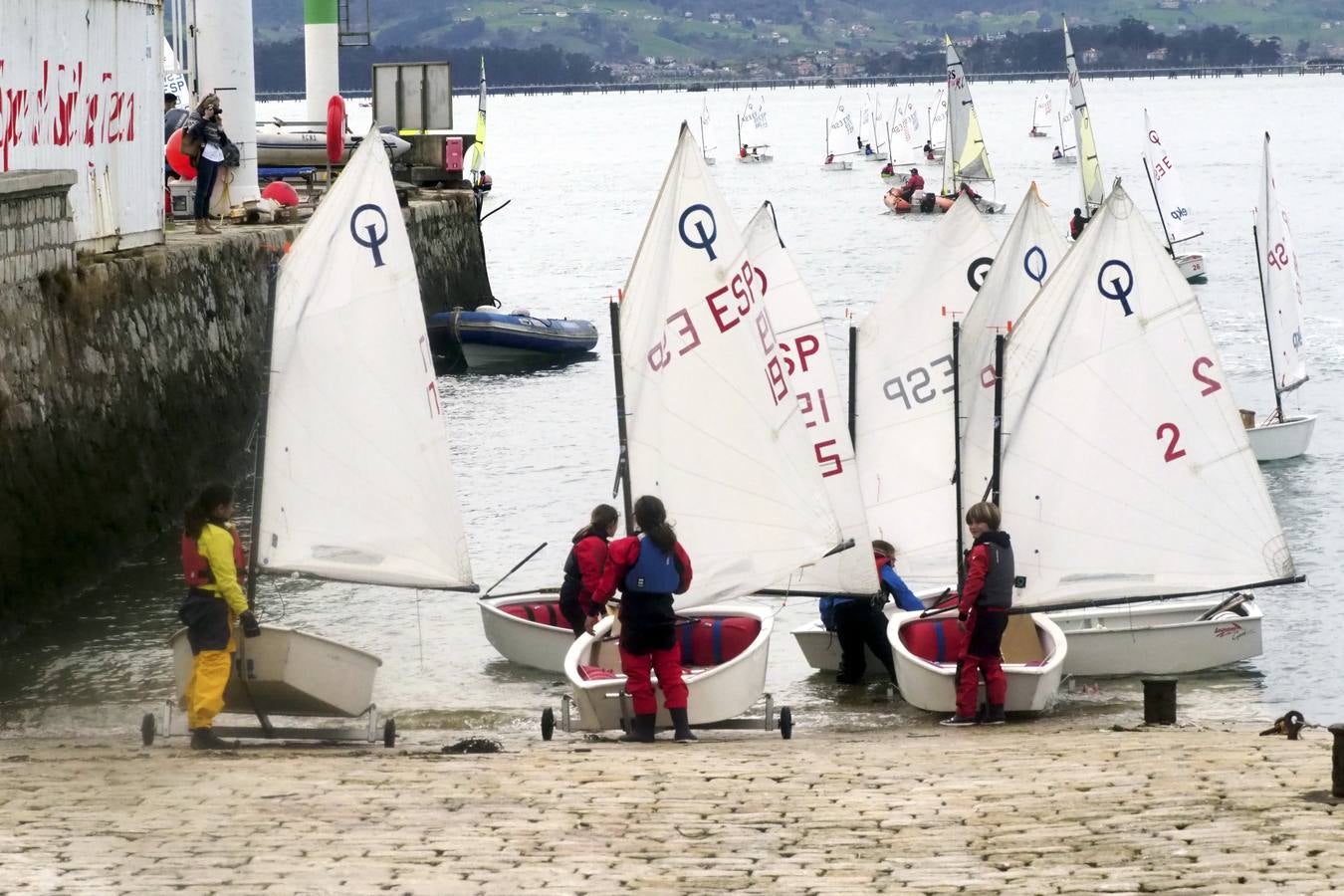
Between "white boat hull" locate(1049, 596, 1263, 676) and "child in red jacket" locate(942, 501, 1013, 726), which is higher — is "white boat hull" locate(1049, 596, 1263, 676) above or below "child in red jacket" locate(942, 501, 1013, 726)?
below

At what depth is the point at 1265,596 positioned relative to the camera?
18.1 m

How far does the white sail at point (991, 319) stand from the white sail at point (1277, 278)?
28.7 feet

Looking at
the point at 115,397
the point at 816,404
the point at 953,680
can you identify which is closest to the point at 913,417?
the point at 816,404

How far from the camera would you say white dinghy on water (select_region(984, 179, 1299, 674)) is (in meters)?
13.3

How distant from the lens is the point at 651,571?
417 inches

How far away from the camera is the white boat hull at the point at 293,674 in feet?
35.1

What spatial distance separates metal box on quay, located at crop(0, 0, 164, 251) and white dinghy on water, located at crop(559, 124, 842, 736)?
6.41 m

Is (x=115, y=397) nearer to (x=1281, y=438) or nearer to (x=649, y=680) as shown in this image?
(x=649, y=680)

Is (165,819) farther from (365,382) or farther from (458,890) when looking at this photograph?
(365,382)

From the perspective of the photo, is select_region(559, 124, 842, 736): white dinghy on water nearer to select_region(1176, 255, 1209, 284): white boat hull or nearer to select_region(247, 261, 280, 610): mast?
select_region(247, 261, 280, 610): mast

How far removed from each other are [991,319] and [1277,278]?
10186 millimetres

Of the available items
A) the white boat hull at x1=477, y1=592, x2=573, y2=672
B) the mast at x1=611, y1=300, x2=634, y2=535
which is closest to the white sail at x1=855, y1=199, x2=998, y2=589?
the white boat hull at x1=477, y1=592, x2=573, y2=672

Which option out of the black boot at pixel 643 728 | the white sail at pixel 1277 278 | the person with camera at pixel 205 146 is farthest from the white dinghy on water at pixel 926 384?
the person with camera at pixel 205 146

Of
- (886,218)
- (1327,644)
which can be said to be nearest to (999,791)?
(1327,644)
